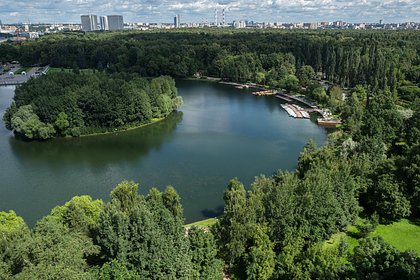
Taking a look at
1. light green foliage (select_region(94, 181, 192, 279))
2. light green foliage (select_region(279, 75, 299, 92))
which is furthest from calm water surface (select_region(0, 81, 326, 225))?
light green foliage (select_region(279, 75, 299, 92))

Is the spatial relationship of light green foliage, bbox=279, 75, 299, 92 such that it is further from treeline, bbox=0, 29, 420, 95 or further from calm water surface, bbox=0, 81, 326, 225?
calm water surface, bbox=0, 81, 326, 225

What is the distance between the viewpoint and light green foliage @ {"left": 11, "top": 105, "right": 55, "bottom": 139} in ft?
116

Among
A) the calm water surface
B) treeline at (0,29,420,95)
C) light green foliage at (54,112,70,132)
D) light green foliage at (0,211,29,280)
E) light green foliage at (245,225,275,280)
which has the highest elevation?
treeline at (0,29,420,95)

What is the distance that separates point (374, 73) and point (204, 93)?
2545 centimetres

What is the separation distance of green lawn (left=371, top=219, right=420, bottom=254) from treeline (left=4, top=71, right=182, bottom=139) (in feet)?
90.6

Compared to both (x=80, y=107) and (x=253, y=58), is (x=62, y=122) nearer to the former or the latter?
(x=80, y=107)

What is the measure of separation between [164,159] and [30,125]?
1416 cm

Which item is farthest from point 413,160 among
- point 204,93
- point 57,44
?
point 57,44

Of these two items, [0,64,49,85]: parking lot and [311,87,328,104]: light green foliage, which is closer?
[311,87,328,104]: light green foliage

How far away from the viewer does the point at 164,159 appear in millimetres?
31766

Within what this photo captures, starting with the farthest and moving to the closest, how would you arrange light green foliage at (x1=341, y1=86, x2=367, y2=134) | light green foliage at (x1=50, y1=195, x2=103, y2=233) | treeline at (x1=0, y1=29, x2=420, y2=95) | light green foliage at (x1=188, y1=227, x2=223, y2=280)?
treeline at (x1=0, y1=29, x2=420, y2=95) < light green foliage at (x1=341, y1=86, x2=367, y2=134) < light green foliage at (x1=50, y1=195, x2=103, y2=233) < light green foliage at (x1=188, y1=227, x2=223, y2=280)

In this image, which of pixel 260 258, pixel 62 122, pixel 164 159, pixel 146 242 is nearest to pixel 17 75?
pixel 62 122

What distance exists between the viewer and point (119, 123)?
128 feet

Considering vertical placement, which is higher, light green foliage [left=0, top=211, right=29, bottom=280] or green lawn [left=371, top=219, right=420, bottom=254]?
light green foliage [left=0, top=211, right=29, bottom=280]
